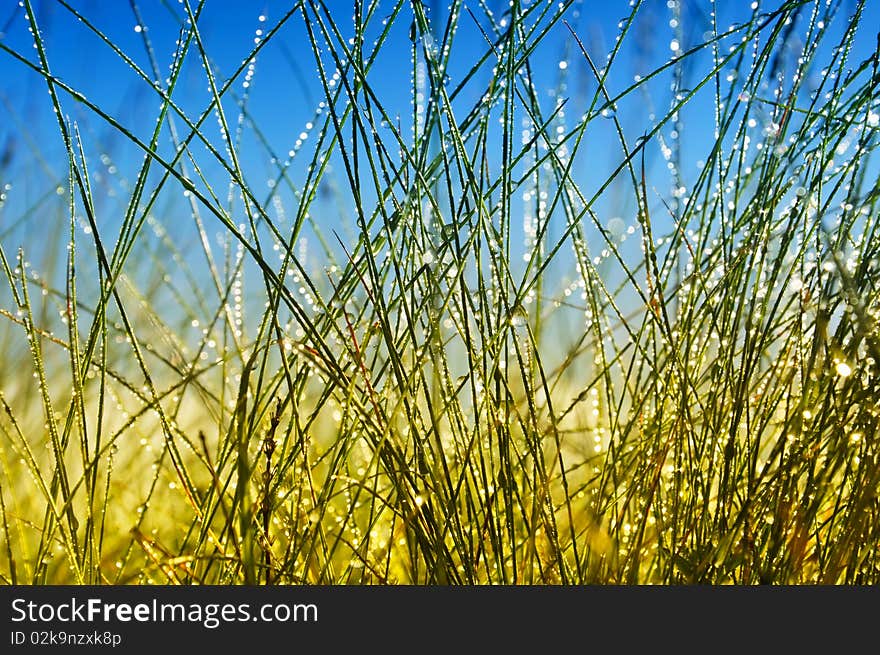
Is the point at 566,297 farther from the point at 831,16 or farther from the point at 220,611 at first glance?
the point at 220,611

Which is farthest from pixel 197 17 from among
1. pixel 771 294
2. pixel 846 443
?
pixel 846 443

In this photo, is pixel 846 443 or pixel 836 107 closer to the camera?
pixel 846 443

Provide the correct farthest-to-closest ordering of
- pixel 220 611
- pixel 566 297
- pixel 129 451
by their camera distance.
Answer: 1. pixel 129 451
2. pixel 566 297
3. pixel 220 611

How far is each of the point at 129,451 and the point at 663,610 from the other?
34.6 inches

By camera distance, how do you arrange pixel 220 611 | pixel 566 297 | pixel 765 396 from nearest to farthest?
pixel 220 611 → pixel 765 396 → pixel 566 297

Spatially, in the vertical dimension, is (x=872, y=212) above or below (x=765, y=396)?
above

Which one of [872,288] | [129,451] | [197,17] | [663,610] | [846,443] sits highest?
[197,17]

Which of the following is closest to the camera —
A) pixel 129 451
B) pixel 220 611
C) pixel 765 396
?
pixel 220 611

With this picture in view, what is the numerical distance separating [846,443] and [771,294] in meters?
0.17

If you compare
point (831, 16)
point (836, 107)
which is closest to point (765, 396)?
point (836, 107)

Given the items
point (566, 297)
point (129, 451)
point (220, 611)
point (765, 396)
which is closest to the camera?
point (220, 611)

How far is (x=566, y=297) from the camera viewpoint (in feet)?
3.70

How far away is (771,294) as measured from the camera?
0.84 metres

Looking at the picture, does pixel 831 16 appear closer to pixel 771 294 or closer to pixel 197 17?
pixel 771 294
